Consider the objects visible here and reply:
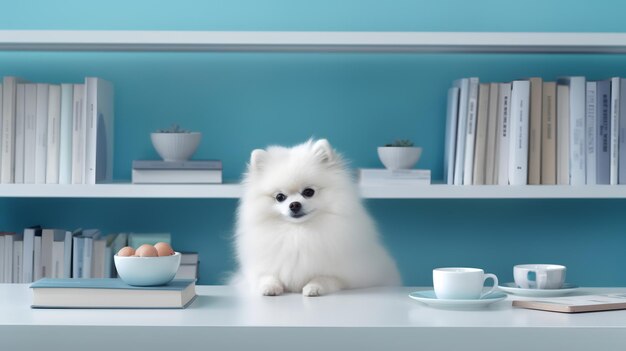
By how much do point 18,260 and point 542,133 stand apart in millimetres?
1678

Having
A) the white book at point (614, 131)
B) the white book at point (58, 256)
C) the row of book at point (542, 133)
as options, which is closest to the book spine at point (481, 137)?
the row of book at point (542, 133)

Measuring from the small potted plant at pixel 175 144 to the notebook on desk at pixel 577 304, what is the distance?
1344mm

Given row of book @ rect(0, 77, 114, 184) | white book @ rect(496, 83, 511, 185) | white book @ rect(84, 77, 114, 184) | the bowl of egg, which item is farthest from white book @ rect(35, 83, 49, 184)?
white book @ rect(496, 83, 511, 185)

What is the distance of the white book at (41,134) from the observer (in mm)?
2461

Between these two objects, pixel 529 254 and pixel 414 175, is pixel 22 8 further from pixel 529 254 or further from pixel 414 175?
pixel 529 254

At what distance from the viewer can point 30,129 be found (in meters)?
2.48

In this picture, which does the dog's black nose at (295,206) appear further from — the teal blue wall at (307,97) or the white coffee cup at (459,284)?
the teal blue wall at (307,97)

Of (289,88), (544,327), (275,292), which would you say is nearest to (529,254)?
(289,88)

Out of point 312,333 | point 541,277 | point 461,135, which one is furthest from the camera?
point 461,135

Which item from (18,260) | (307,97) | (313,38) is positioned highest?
(313,38)

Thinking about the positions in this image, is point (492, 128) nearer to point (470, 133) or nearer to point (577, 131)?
point (470, 133)

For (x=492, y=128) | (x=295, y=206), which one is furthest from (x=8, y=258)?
(x=492, y=128)

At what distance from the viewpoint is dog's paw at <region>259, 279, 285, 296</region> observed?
164 centimetres

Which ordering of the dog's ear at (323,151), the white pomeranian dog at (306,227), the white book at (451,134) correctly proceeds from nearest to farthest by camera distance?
the white pomeranian dog at (306,227) < the dog's ear at (323,151) < the white book at (451,134)
